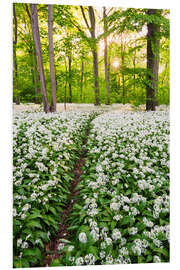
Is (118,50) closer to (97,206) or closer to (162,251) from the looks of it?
(97,206)

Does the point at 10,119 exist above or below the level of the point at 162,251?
above

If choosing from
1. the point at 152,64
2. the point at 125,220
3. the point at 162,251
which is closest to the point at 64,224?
the point at 125,220

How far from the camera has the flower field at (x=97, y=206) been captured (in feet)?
5.95

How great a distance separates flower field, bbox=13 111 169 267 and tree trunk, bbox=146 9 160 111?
2743 millimetres

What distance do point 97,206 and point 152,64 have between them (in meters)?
5.73

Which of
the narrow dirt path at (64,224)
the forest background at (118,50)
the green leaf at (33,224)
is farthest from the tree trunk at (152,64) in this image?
the green leaf at (33,224)

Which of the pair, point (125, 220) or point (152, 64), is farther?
point (152, 64)

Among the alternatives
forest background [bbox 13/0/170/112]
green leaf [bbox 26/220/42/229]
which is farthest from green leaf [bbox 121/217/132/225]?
forest background [bbox 13/0/170/112]

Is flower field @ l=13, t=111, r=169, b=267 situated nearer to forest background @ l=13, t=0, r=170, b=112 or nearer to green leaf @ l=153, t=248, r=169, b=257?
green leaf @ l=153, t=248, r=169, b=257

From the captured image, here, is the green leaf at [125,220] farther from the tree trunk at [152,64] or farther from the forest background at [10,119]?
the tree trunk at [152,64]

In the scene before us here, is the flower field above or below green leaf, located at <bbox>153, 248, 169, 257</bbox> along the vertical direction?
above

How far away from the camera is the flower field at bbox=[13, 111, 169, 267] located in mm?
1813

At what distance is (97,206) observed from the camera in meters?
2.50
